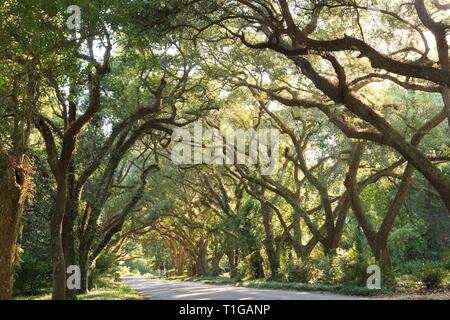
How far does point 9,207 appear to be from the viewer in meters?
11.1

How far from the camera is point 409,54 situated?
1856 centimetres

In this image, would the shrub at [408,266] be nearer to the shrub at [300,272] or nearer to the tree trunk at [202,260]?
the shrub at [300,272]

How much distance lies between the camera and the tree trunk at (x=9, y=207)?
1079 centimetres

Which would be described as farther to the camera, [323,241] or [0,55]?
[323,241]

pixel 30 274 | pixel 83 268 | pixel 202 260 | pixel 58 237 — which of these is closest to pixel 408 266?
pixel 83 268

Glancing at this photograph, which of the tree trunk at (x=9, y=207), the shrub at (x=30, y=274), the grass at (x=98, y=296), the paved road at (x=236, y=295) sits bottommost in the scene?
the paved road at (x=236, y=295)

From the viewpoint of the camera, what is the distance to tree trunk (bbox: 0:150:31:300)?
10789 mm

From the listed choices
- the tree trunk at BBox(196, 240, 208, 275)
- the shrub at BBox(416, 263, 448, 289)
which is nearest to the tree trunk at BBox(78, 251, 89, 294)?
the shrub at BBox(416, 263, 448, 289)

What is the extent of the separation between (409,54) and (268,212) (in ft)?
47.2

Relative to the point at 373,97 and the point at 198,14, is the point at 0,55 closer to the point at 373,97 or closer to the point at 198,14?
the point at 198,14

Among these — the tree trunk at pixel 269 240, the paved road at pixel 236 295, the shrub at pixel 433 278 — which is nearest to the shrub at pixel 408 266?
the tree trunk at pixel 269 240

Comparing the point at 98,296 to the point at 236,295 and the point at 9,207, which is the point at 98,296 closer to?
the point at 236,295

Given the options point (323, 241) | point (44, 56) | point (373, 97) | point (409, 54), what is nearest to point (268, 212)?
point (323, 241)

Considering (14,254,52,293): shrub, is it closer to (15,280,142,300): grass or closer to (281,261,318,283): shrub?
(15,280,142,300): grass
